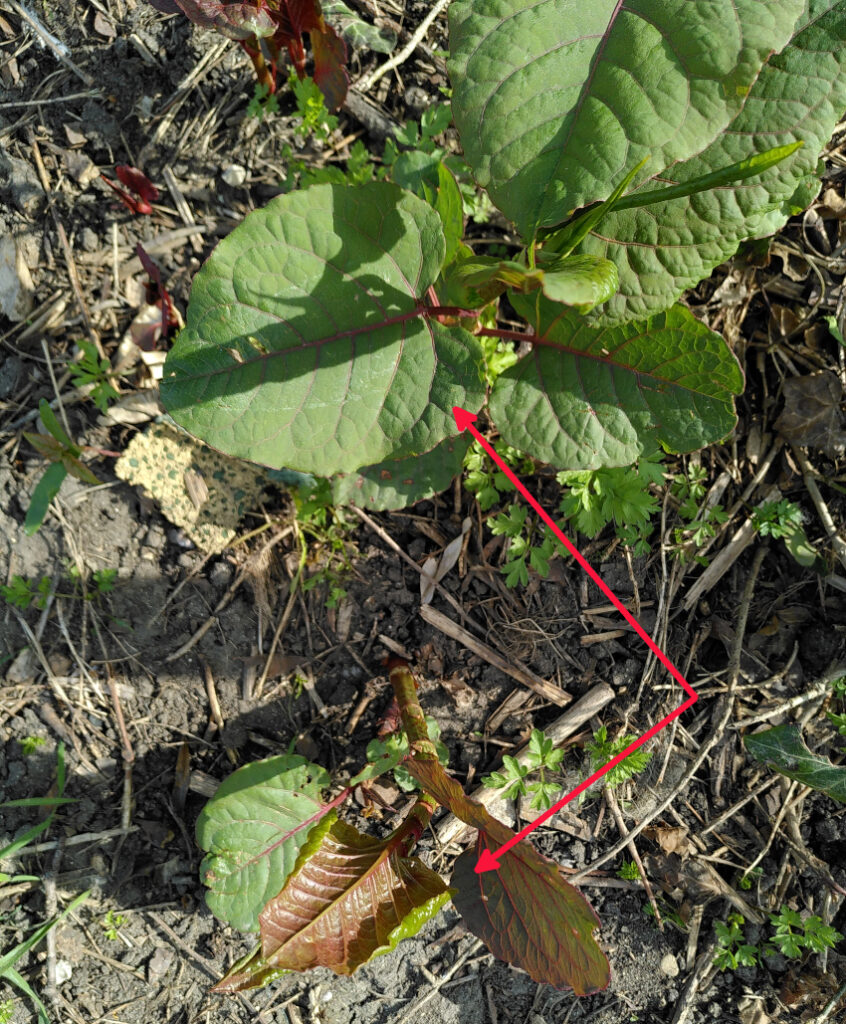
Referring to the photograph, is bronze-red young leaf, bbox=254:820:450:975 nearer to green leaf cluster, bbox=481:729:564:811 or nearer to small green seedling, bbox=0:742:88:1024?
green leaf cluster, bbox=481:729:564:811

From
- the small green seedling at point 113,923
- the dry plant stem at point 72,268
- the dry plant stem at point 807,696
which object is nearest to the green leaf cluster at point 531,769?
the dry plant stem at point 807,696

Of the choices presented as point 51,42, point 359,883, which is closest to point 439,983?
point 359,883

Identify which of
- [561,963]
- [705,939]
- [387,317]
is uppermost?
[387,317]

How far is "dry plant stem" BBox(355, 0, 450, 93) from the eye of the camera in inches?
99.7

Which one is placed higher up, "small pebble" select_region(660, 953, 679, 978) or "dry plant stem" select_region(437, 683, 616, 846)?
"dry plant stem" select_region(437, 683, 616, 846)

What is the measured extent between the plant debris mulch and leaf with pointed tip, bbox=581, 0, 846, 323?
0.86 m

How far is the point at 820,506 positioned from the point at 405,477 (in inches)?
60.8

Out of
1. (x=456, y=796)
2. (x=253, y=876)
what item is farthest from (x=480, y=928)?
(x=253, y=876)

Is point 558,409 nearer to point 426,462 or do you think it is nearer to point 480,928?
point 426,462

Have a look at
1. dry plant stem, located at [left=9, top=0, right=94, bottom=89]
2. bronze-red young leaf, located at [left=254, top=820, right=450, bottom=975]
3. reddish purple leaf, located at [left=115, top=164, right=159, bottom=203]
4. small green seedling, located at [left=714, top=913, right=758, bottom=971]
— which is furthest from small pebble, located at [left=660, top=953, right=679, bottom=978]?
dry plant stem, located at [left=9, top=0, right=94, bottom=89]

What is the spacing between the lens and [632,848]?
2.61 metres

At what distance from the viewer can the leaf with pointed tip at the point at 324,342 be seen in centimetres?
176

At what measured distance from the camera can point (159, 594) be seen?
2.60 metres

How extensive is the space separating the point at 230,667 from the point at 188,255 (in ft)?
5.08
